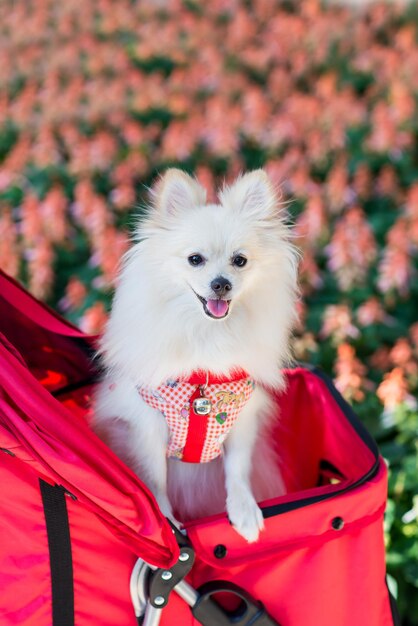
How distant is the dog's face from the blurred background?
60cm

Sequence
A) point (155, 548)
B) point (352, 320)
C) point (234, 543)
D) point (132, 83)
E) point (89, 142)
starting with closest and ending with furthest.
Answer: point (155, 548), point (234, 543), point (352, 320), point (89, 142), point (132, 83)

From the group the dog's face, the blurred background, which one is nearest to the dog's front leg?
the dog's face

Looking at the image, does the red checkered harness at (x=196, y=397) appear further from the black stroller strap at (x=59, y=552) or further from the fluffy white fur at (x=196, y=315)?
the black stroller strap at (x=59, y=552)

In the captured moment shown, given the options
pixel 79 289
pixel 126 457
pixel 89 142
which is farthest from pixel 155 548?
pixel 89 142

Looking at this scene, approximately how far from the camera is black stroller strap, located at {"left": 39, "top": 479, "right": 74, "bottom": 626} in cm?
111

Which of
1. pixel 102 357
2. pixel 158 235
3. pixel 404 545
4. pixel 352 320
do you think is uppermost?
pixel 158 235

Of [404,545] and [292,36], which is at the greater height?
[292,36]

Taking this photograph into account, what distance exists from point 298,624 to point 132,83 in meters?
3.29

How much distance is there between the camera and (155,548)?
1085 millimetres

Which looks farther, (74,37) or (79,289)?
(74,37)

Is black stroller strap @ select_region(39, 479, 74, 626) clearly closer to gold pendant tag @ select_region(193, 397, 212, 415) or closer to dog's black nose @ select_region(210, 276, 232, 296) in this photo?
gold pendant tag @ select_region(193, 397, 212, 415)

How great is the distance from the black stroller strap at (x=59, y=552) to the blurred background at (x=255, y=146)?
1032 millimetres

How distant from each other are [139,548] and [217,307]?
458 mm

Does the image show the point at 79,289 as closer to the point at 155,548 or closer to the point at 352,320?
the point at 352,320
